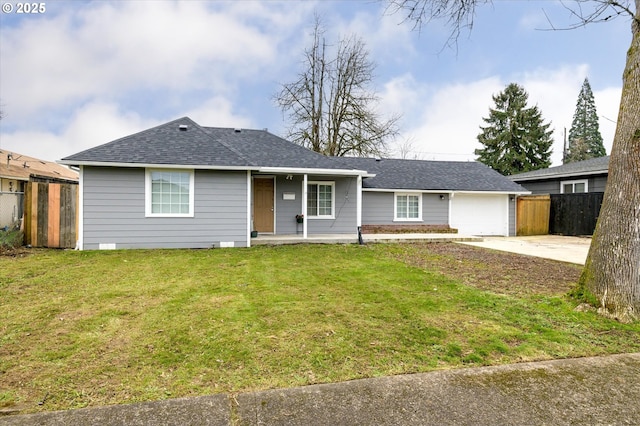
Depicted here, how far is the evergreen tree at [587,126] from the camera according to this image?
40.2 meters

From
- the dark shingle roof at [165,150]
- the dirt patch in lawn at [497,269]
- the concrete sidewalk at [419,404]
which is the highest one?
the dark shingle roof at [165,150]

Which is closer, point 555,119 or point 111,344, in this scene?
point 111,344

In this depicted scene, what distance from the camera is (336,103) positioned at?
2284 centimetres

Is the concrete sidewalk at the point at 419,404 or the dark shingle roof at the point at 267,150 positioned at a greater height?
the dark shingle roof at the point at 267,150

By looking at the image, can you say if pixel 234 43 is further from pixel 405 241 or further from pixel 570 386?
pixel 570 386

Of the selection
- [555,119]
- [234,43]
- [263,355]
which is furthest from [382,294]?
[555,119]

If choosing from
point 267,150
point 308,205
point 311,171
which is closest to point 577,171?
point 308,205

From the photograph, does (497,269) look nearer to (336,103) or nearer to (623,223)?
(623,223)

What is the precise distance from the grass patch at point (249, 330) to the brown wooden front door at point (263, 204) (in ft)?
18.1

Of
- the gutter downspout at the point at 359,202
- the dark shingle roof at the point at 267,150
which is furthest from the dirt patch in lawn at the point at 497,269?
the dark shingle roof at the point at 267,150

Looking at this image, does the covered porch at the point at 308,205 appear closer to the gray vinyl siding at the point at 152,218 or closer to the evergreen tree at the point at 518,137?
the gray vinyl siding at the point at 152,218

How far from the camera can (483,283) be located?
5.96 metres

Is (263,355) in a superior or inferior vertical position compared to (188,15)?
inferior

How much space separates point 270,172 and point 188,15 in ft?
19.1
